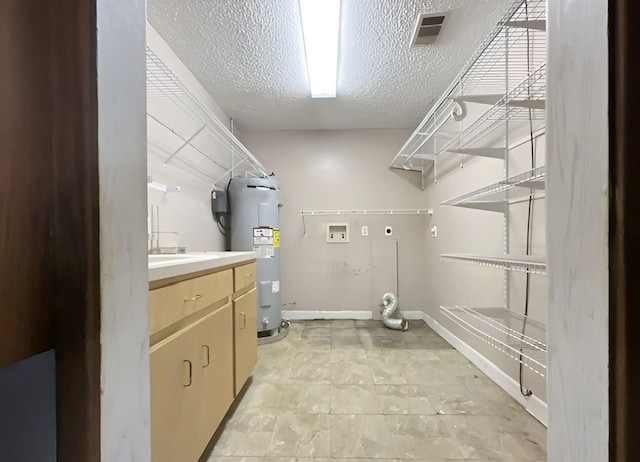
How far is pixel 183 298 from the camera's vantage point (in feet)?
3.29

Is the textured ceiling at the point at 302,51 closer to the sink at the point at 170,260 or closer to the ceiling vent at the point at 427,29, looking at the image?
the ceiling vent at the point at 427,29

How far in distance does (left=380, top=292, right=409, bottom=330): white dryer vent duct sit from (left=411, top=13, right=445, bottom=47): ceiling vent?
7.98 feet

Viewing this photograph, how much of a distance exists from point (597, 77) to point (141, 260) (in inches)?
30.6

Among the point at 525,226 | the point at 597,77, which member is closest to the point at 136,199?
the point at 597,77

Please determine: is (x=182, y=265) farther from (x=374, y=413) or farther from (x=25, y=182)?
(x=374, y=413)

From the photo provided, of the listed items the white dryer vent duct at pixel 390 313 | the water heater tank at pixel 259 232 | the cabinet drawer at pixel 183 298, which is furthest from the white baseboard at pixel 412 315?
the cabinet drawer at pixel 183 298

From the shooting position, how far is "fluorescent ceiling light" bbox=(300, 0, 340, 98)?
5.26ft

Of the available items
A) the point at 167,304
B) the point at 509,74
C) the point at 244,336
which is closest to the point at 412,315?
the point at 244,336

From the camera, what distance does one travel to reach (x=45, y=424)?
37 centimetres

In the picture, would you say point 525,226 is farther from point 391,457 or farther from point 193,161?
point 193,161

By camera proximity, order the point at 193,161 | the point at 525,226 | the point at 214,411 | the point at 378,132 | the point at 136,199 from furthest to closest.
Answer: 1. the point at 378,132
2. the point at 193,161
3. the point at 525,226
4. the point at 214,411
5. the point at 136,199

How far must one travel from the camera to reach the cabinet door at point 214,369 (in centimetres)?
113

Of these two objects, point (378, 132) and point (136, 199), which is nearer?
point (136, 199)

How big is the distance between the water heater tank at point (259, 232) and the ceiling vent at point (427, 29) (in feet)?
5.81
